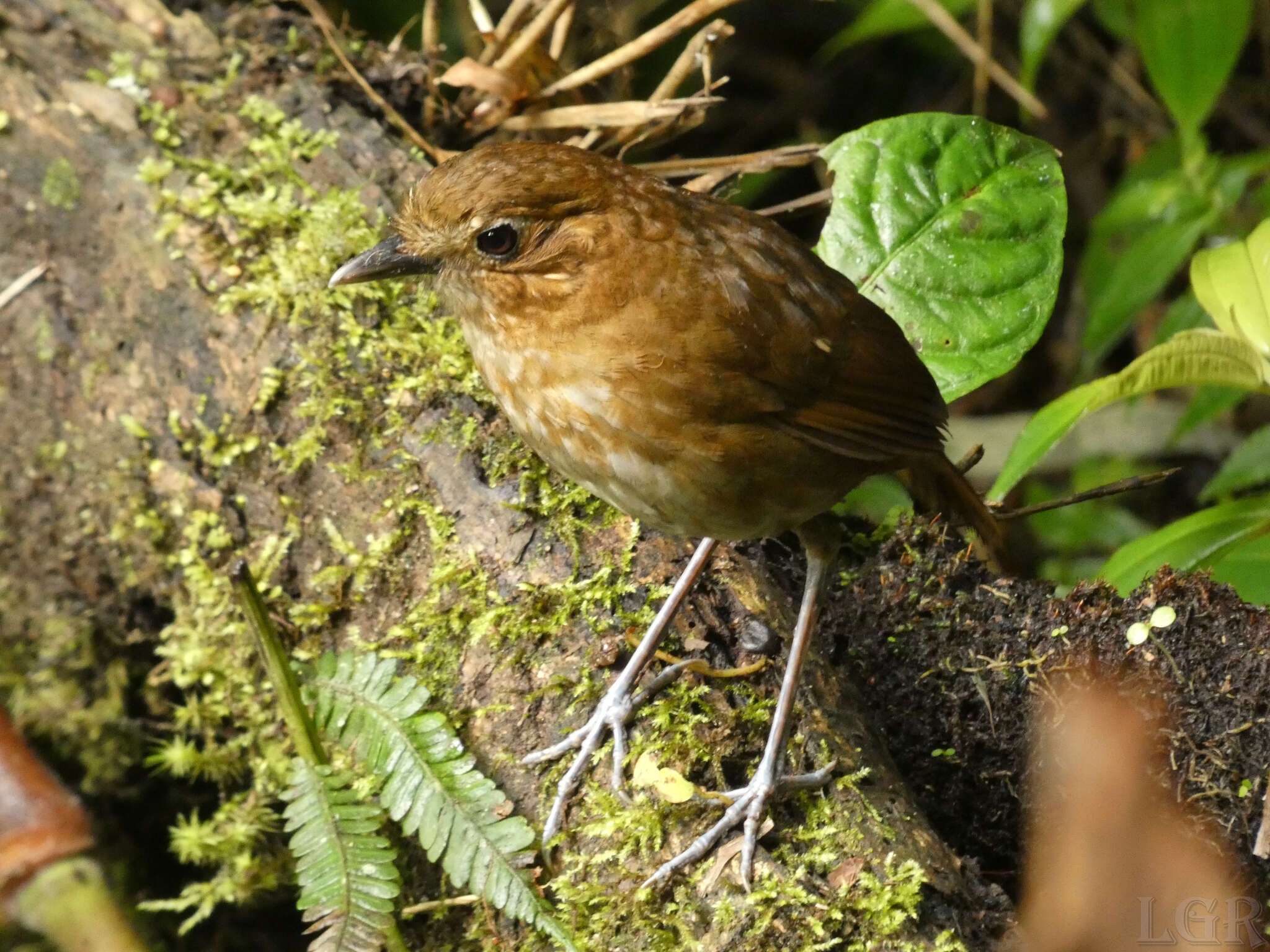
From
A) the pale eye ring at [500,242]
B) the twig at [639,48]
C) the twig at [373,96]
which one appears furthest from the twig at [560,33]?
the pale eye ring at [500,242]

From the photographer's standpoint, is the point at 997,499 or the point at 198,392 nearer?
the point at 198,392

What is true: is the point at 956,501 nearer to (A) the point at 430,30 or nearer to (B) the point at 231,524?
(B) the point at 231,524

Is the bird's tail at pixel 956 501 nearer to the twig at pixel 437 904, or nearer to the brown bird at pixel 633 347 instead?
the brown bird at pixel 633 347

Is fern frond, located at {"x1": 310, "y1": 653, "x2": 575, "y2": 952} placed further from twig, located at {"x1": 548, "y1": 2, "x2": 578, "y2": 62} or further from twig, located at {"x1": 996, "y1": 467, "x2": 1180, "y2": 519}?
twig, located at {"x1": 548, "y1": 2, "x2": 578, "y2": 62}

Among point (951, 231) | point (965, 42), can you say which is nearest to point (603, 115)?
point (951, 231)

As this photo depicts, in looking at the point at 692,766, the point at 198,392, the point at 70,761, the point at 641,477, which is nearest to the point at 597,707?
the point at 692,766

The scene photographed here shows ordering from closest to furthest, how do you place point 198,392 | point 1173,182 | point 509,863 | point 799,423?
point 509,863
point 799,423
point 198,392
point 1173,182

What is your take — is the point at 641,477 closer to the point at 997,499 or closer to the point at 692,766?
the point at 692,766
